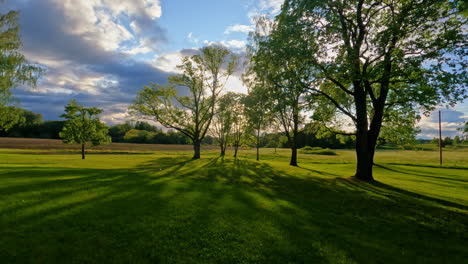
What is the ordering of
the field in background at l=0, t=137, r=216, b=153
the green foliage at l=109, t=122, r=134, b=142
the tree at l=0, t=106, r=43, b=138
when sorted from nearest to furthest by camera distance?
the field in background at l=0, t=137, r=216, b=153, the tree at l=0, t=106, r=43, b=138, the green foliage at l=109, t=122, r=134, b=142

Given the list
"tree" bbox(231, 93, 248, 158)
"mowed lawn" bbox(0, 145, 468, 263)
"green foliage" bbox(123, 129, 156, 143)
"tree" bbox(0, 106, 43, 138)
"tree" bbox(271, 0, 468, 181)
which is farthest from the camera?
"green foliage" bbox(123, 129, 156, 143)

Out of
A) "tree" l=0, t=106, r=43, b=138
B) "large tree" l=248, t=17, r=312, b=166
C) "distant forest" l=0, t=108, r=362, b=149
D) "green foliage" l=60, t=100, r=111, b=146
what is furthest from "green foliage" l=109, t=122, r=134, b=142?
"large tree" l=248, t=17, r=312, b=166

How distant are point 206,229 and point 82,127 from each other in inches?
1769

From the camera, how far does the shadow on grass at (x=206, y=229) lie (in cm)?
512

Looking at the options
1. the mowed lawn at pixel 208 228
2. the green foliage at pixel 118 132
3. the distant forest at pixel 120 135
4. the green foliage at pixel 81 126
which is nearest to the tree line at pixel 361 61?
the mowed lawn at pixel 208 228

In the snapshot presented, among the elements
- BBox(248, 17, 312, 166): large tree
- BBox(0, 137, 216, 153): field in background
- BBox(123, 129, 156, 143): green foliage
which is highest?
BBox(248, 17, 312, 166): large tree

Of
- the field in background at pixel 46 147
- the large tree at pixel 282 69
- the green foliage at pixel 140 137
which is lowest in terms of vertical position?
the field in background at pixel 46 147

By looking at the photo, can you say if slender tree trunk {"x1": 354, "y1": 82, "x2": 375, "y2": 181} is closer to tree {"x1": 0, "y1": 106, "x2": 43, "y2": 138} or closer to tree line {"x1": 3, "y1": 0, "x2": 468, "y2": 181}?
tree line {"x1": 3, "y1": 0, "x2": 468, "y2": 181}

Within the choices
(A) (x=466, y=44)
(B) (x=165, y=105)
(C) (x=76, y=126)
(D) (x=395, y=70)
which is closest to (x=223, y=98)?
(B) (x=165, y=105)

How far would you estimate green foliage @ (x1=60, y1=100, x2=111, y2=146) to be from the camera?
3912 centimetres

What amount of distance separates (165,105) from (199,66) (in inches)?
425

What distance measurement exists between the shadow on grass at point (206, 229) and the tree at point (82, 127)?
3512 cm

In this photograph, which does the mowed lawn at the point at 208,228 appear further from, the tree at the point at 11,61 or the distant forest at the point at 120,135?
the distant forest at the point at 120,135

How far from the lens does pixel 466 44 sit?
507 inches
